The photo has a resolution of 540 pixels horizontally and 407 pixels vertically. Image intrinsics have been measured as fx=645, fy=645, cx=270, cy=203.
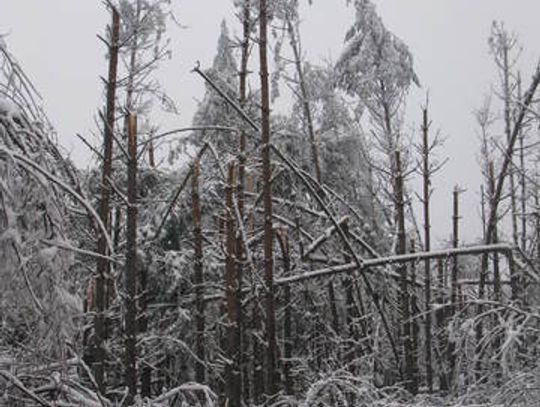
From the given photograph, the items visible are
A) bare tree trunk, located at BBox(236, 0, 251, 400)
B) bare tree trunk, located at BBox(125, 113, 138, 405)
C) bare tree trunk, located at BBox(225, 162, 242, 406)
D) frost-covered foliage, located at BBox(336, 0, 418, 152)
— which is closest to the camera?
bare tree trunk, located at BBox(125, 113, 138, 405)

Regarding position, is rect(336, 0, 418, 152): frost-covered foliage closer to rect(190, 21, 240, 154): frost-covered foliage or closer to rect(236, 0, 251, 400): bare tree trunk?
rect(190, 21, 240, 154): frost-covered foliage

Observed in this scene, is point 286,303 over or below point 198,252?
below

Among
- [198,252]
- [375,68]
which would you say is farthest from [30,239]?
[375,68]

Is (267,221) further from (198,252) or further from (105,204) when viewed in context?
(105,204)

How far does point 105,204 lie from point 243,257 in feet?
6.65

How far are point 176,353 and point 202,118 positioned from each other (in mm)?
7054

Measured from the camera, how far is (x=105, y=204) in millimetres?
6883

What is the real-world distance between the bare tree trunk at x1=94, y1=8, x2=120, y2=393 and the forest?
25 mm

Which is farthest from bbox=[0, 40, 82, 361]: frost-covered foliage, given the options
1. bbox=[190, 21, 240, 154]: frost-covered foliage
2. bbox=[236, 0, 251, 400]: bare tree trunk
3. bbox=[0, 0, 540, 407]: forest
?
bbox=[190, 21, 240, 154]: frost-covered foliage

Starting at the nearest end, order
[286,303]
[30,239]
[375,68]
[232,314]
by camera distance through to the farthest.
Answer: [30,239] → [232,314] → [286,303] → [375,68]

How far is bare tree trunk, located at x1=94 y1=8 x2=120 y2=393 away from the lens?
661 cm

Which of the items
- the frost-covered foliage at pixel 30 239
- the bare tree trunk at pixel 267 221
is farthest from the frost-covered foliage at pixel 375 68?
the frost-covered foliage at pixel 30 239

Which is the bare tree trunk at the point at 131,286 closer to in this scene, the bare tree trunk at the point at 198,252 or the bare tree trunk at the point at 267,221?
the bare tree trunk at the point at 198,252

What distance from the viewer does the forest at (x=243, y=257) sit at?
10.2ft
